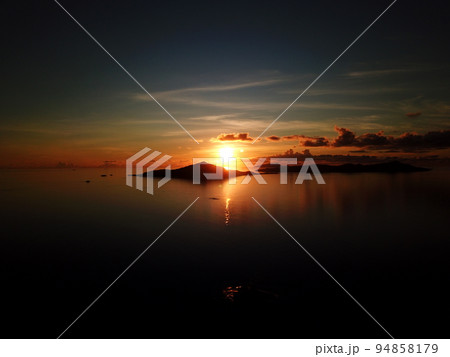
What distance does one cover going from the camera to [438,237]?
24.4 meters

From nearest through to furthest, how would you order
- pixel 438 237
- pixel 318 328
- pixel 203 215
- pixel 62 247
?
pixel 318 328 < pixel 62 247 < pixel 438 237 < pixel 203 215

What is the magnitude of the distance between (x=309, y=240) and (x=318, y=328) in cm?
1326

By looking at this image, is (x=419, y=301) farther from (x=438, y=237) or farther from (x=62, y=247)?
(x=62, y=247)

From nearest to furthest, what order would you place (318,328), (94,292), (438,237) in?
(318,328)
(94,292)
(438,237)

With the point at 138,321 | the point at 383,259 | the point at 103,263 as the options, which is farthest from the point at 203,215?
the point at 138,321

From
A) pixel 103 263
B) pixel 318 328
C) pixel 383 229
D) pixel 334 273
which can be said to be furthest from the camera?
pixel 383 229

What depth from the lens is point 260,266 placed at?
16516 mm

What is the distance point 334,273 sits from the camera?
15.6m

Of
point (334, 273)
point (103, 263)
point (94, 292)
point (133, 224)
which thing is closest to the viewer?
point (94, 292)

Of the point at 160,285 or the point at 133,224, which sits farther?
the point at 133,224

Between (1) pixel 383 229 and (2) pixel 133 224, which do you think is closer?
(1) pixel 383 229

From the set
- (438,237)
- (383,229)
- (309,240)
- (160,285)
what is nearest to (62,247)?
(160,285)

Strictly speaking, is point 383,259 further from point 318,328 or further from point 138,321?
point 138,321

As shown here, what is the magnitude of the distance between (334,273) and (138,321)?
32.2 feet
